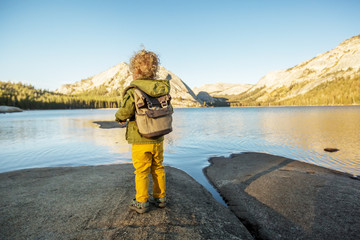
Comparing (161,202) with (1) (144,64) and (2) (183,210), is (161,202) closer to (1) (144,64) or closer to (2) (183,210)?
(2) (183,210)

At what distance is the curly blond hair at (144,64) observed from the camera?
515cm

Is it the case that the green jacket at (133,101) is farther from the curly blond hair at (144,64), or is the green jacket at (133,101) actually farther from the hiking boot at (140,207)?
the hiking boot at (140,207)

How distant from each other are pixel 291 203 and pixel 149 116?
5.17m

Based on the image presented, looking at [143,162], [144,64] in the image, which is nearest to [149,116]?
[143,162]

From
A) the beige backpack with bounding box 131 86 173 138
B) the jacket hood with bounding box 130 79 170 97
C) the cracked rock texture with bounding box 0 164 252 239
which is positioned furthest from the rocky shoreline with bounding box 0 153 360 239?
the jacket hood with bounding box 130 79 170 97

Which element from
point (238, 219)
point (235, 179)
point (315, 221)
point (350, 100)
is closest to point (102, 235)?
point (238, 219)

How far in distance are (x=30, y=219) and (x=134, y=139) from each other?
2944 mm

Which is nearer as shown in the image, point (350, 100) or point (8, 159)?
point (8, 159)

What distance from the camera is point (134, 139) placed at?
4.91m

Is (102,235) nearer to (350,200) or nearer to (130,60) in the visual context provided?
(130,60)

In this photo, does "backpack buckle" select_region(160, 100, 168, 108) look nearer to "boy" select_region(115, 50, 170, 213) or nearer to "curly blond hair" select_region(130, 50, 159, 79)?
"boy" select_region(115, 50, 170, 213)

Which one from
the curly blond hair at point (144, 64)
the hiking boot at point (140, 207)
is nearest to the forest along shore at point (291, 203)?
the hiking boot at point (140, 207)

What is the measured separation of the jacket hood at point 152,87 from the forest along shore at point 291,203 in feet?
13.4

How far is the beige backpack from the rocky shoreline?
6.37 ft
